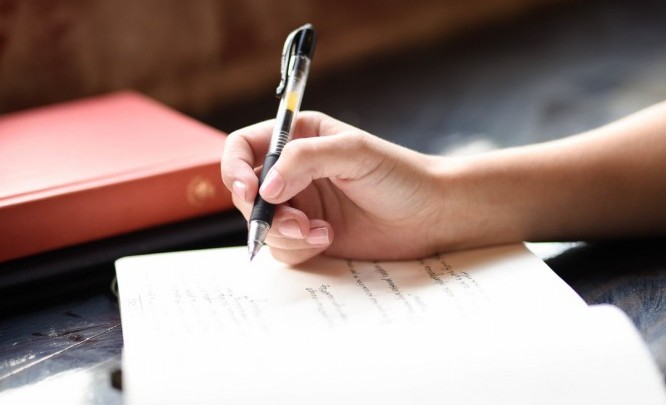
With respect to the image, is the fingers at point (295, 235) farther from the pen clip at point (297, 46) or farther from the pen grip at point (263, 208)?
the pen clip at point (297, 46)

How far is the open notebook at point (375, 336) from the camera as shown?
0.50 metres

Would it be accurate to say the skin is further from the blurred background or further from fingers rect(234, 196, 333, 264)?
the blurred background

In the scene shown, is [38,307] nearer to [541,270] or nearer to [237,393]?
[237,393]

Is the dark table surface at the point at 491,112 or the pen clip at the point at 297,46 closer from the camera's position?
the dark table surface at the point at 491,112

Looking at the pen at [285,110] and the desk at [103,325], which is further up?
the pen at [285,110]

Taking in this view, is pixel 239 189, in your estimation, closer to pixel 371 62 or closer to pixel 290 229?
pixel 290 229

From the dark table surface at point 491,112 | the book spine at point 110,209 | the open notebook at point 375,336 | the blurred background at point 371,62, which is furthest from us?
the blurred background at point 371,62

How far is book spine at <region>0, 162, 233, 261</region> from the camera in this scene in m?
0.74

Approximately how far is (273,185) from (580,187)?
1.01ft

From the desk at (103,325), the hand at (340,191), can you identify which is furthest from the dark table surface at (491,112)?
the hand at (340,191)

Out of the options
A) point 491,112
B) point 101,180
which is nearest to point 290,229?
point 101,180

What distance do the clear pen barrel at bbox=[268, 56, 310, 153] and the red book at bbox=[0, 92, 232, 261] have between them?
123mm

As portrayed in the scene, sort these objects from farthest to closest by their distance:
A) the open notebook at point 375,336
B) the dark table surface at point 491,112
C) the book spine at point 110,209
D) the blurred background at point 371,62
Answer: the blurred background at point 371,62, the book spine at point 110,209, the dark table surface at point 491,112, the open notebook at point 375,336

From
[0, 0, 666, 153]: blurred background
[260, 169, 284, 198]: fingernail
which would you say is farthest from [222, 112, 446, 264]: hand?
[0, 0, 666, 153]: blurred background
